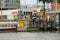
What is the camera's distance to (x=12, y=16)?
163ft

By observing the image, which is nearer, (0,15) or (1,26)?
(1,26)

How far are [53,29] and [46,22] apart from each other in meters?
1.83

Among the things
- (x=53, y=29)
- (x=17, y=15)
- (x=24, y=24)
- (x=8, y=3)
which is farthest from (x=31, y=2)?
(x=53, y=29)

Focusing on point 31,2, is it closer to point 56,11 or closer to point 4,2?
point 4,2

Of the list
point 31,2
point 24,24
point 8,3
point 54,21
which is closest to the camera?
point 54,21

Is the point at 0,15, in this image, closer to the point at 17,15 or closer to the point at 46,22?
the point at 17,15

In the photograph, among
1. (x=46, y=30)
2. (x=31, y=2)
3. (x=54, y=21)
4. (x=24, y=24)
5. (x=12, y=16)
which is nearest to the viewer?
(x=46, y=30)

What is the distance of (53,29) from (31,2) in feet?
135

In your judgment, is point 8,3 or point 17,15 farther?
point 8,3

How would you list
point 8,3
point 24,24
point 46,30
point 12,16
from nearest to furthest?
1. point 46,30
2. point 24,24
3. point 12,16
4. point 8,3

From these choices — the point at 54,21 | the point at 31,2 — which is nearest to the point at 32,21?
the point at 54,21

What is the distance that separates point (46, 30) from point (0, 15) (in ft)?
53.1

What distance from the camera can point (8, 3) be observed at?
8419 centimetres

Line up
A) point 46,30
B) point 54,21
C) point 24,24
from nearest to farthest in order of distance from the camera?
point 46,30 → point 54,21 → point 24,24
